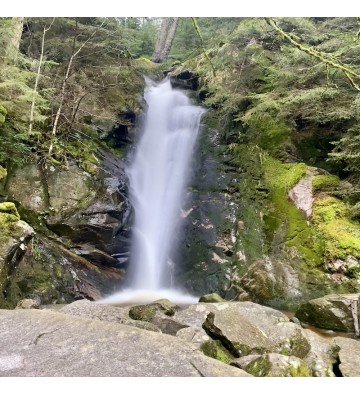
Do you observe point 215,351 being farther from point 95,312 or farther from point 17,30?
point 17,30

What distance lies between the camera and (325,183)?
869 centimetres

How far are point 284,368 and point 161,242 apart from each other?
22.8 feet

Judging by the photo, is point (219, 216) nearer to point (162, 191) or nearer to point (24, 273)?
point (162, 191)

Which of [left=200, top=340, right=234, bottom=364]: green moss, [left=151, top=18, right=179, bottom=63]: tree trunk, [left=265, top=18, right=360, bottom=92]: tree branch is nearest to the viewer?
[left=265, top=18, right=360, bottom=92]: tree branch

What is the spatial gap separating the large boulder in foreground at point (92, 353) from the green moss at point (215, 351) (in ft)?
3.42

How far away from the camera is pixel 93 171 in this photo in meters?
8.97

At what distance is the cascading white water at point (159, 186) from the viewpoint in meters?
8.76

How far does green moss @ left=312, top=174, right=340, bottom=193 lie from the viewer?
28.3 ft

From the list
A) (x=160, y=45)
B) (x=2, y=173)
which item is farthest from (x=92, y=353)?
(x=160, y=45)

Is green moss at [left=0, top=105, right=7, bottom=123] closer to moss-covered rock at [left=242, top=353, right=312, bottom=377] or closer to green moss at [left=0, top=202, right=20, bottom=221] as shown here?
green moss at [left=0, top=202, right=20, bottom=221]

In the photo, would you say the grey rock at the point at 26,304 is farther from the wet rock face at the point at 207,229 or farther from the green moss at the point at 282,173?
the green moss at the point at 282,173

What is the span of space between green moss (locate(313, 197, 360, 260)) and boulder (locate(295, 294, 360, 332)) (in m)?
1.78

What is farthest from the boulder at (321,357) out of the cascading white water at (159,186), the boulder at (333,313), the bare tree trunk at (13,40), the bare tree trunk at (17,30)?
the bare tree trunk at (17,30)

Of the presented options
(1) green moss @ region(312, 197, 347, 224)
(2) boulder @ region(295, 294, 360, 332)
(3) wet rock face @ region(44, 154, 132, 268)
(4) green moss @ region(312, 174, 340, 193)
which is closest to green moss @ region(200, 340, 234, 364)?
(2) boulder @ region(295, 294, 360, 332)
